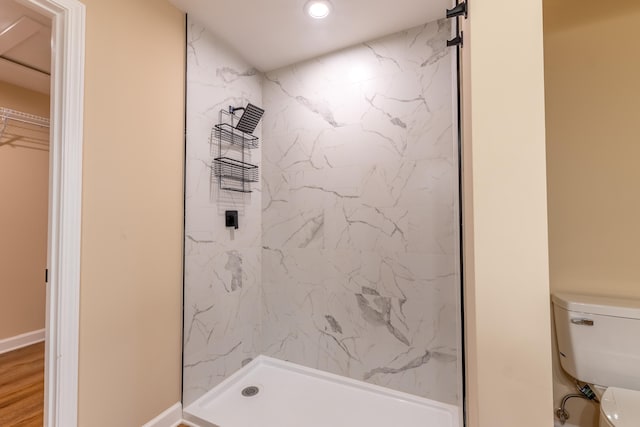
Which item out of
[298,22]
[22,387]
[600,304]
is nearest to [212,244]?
[298,22]

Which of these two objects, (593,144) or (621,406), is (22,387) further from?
(593,144)

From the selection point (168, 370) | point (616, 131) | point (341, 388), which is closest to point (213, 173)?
point (168, 370)

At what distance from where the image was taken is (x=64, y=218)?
117 cm

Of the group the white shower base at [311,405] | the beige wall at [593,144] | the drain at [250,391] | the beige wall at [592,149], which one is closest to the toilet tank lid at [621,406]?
the beige wall at [592,149]

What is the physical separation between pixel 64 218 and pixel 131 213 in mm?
284

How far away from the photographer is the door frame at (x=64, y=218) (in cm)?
116

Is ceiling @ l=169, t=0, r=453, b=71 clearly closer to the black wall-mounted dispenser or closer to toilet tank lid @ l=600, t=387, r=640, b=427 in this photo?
the black wall-mounted dispenser

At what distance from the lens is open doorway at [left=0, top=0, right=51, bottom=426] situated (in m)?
2.24

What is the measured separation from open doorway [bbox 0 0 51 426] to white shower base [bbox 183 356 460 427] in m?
1.44

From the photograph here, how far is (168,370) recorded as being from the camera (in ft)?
5.32

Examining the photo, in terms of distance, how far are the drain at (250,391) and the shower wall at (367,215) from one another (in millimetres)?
324

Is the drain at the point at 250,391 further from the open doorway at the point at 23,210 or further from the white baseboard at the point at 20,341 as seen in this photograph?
the white baseboard at the point at 20,341

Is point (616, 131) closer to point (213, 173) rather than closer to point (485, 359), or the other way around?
point (485, 359)

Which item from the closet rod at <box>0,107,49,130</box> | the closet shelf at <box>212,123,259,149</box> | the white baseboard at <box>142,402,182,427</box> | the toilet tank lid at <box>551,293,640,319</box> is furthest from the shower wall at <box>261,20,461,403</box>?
the closet rod at <box>0,107,49,130</box>
